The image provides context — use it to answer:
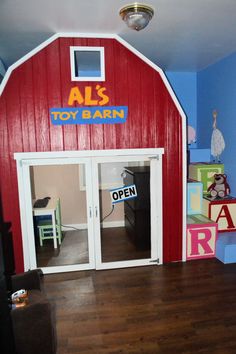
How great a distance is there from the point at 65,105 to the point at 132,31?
3.92ft

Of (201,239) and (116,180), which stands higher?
(116,180)

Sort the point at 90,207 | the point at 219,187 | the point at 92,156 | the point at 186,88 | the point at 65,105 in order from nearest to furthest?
the point at 65,105
the point at 92,156
the point at 90,207
the point at 219,187
the point at 186,88

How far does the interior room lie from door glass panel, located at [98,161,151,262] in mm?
19

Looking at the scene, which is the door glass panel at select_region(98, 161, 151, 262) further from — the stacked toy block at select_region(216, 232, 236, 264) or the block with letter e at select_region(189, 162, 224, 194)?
the block with letter e at select_region(189, 162, 224, 194)

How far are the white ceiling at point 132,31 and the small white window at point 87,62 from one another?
22cm

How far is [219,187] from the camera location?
14.2 feet

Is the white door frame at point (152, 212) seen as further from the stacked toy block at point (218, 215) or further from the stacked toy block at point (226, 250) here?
the stacked toy block at point (226, 250)

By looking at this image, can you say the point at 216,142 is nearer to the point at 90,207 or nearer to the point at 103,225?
the point at 103,225

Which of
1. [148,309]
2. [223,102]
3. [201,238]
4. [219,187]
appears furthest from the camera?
[223,102]

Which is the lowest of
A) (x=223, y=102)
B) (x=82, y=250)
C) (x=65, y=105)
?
(x=82, y=250)

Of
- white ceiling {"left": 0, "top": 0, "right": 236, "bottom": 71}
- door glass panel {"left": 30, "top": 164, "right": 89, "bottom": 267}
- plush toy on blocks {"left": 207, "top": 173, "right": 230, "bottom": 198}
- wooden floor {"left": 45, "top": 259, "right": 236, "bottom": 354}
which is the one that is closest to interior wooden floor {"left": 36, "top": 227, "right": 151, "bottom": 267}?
door glass panel {"left": 30, "top": 164, "right": 89, "bottom": 267}

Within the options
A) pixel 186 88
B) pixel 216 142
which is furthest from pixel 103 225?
pixel 186 88

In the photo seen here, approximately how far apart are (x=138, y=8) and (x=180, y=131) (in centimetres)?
163

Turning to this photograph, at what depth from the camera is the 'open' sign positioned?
11.9 ft
